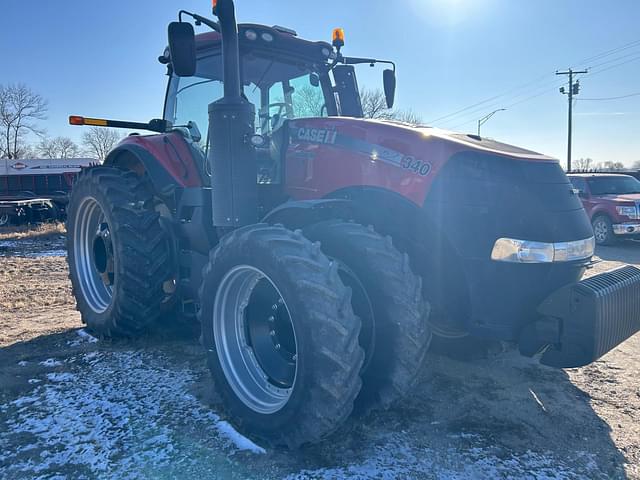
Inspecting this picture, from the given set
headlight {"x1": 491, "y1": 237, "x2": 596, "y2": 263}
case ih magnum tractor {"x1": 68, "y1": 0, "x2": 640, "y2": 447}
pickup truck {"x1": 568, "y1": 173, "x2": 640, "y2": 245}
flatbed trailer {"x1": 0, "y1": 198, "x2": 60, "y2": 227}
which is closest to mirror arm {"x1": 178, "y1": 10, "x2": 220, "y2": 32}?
case ih magnum tractor {"x1": 68, "y1": 0, "x2": 640, "y2": 447}

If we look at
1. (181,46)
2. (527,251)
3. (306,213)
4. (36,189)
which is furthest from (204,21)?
(36,189)

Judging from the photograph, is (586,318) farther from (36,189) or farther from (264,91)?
(36,189)

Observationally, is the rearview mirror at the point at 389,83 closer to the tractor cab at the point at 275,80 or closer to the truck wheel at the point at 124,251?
the tractor cab at the point at 275,80

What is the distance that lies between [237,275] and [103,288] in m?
2.65

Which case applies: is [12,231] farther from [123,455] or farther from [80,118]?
[123,455]

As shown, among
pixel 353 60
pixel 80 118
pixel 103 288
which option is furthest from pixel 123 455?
pixel 353 60

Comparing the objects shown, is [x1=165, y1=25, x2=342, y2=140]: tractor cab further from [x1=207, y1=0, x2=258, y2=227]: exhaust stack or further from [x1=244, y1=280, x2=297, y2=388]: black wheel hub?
[x1=244, y1=280, x2=297, y2=388]: black wheel hub

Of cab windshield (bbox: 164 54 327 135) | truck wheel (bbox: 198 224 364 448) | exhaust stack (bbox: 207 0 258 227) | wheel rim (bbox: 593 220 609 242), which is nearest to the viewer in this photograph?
truck wheel (bbox: 198 224 364 448)

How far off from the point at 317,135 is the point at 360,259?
1168 mm

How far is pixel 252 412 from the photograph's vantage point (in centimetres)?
273

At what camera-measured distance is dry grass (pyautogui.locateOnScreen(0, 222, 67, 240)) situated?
13.0m

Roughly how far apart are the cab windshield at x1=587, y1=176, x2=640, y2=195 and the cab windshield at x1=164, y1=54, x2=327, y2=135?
35.2ft

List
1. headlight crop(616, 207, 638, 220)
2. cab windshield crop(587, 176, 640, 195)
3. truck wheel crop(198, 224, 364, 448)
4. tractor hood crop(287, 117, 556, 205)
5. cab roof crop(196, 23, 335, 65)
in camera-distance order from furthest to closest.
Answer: cab windshield crop(587, 176, 640, 195) < headlight crop(616, 207, 638, 220) < cab roof crop(196, 23, 335, 65) < tractor hood crop(287, 117, 556, 205) < truck wheel crop(198, 224, 364, 448)

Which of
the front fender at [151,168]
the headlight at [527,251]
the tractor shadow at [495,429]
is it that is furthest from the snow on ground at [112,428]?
the headlight at [527,251]
